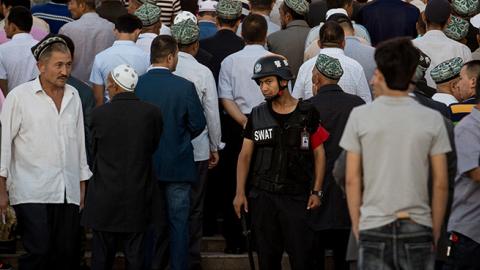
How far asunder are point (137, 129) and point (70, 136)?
0.61m

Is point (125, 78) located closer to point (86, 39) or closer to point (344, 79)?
point (344, 79)

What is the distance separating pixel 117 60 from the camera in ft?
43.0

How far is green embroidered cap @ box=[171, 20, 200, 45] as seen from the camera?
12.9m

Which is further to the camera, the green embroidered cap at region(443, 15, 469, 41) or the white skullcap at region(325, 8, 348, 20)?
the green embroidered cap at region(443, 15, 469, 41)

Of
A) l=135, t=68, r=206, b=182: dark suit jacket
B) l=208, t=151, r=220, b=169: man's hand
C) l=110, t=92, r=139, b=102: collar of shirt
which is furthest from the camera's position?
l=208, t=151, r=220, b=169: man's hand

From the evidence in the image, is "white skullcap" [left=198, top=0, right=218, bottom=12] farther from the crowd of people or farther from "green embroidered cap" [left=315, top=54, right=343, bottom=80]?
"green embroidered cap" [left=315, top=54, right=343, bottom=80]

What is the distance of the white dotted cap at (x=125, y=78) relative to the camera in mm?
11344

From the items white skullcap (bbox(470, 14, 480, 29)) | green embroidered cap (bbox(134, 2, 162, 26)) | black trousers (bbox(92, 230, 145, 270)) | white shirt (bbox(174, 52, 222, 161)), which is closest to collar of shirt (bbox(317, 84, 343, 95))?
white shirt (bbox(174, 52, 222, 161))

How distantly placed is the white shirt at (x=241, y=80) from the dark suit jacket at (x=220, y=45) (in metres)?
0.30

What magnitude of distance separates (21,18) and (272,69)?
11.4 feet

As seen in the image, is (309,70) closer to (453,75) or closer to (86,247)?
(453,75)

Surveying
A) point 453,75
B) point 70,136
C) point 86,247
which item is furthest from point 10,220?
point 453,75

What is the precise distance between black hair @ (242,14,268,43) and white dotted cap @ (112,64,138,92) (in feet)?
7.28

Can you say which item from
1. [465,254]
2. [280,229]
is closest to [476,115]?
[465,254]
